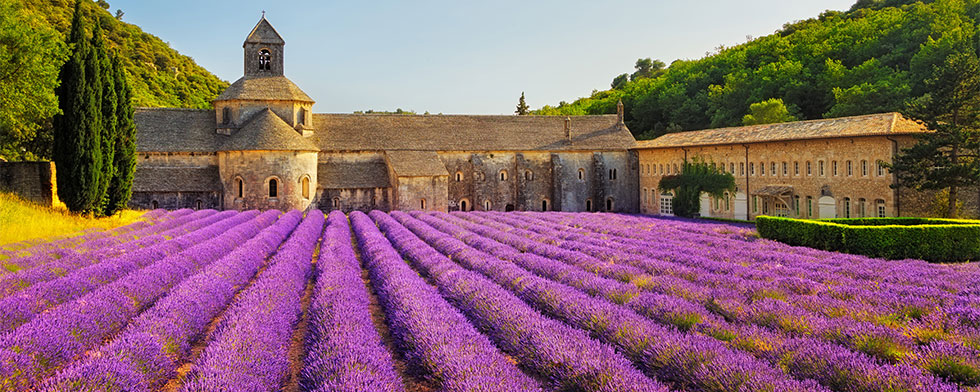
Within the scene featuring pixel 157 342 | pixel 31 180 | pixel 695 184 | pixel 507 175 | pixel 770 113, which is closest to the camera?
pixel 157 342

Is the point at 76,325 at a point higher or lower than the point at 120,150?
lower

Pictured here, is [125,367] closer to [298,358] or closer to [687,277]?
[298,358]

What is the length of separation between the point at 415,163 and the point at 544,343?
32111 mm

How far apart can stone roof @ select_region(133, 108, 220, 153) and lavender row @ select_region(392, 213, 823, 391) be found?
31227mm

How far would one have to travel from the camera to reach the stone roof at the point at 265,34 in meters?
39.5

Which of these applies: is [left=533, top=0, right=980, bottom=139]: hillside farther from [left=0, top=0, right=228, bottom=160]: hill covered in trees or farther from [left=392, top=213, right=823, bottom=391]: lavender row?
[left=0, top=0, right=228, bottom=160]: hill covered in trees

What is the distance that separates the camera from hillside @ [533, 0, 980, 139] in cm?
4278

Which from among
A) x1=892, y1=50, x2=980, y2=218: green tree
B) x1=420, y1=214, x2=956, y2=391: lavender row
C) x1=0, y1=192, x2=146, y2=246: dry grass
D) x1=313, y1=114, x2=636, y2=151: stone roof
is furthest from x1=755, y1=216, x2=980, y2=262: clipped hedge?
x1=313, y1=114, x2=636, y2=151: stone roof

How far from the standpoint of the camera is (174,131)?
36.4 metres

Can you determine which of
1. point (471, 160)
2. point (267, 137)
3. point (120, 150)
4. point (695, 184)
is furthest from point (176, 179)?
point (695, 184)

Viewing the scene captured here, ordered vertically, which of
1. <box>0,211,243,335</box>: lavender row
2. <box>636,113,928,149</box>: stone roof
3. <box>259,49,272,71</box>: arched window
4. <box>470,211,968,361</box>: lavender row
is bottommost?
<box>470,211,968,361</box>: lavender row

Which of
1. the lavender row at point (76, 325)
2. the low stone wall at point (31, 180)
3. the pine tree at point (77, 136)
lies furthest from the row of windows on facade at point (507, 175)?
the lavender row at point (76, 325)

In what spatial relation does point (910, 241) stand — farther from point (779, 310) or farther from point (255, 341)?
point (255, 341)

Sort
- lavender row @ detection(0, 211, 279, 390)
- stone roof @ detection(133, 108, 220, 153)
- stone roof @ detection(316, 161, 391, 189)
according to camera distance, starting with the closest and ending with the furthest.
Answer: lavender row @ detection(0, 211, 279, 390) < stone roof @ detection(133, 108, 220, 153) < stone roof @ detection(316, 161, 391, 189)
